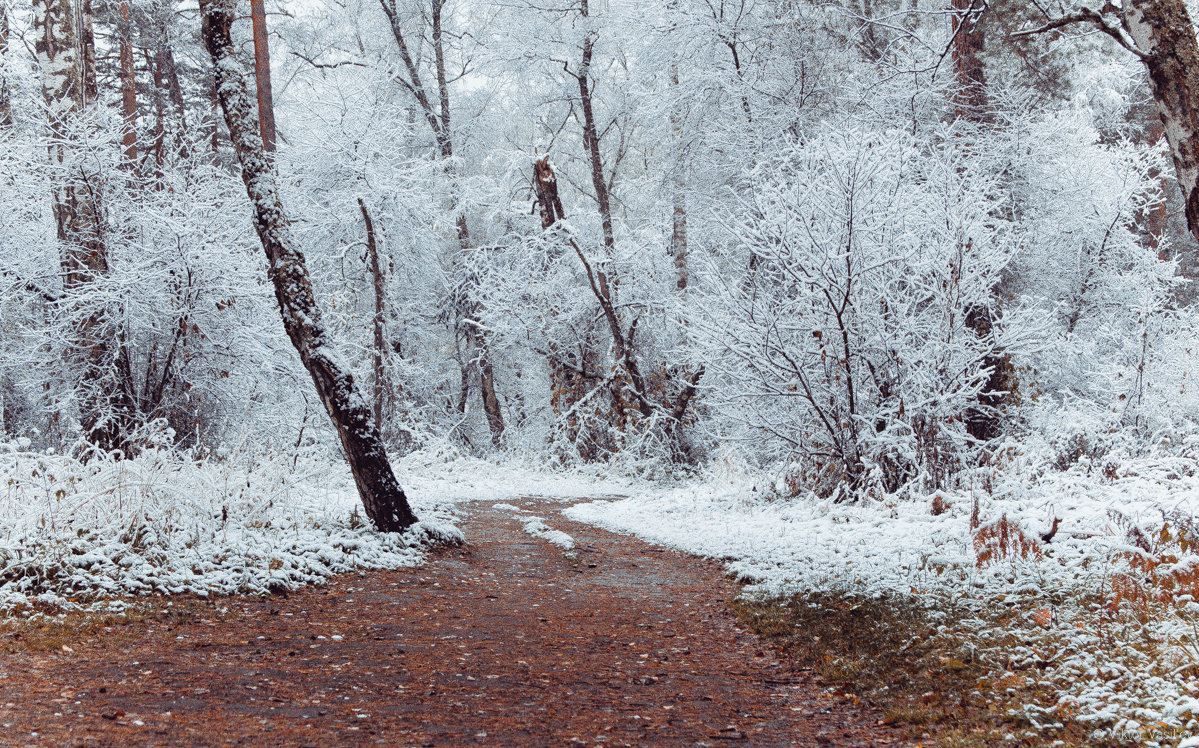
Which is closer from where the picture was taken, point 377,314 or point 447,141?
point 377,314

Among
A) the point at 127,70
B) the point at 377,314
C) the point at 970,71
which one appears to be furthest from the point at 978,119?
the point at 127,70

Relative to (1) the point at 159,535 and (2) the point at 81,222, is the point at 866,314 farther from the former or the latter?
(2) the point at 81,222

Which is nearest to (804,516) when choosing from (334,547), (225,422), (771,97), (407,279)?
(334,547)

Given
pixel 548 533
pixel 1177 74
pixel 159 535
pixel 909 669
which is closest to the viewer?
pixel 909 669

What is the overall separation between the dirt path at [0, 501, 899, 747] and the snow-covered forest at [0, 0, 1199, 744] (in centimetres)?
75

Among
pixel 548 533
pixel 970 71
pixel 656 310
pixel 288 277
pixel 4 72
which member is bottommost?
pixel 548 533

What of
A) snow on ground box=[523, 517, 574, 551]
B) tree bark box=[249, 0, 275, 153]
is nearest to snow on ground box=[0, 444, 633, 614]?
snow on ground box=[523, 517, 574, 551]

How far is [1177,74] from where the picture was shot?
14.8 feet

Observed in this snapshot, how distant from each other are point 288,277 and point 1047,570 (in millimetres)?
6369

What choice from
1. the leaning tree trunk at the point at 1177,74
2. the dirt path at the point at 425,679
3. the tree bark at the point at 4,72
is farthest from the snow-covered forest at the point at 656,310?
the dirt path at the point at 425,679

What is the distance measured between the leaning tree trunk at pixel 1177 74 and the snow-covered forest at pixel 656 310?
0.02 m

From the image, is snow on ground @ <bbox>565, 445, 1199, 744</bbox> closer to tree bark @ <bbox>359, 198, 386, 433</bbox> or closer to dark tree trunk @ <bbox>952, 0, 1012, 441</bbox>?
dark tree trunk @ <bbox>952, 0, 1012, 441</bbox>

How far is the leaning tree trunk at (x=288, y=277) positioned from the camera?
6980mm

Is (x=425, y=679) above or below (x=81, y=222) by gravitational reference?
below
